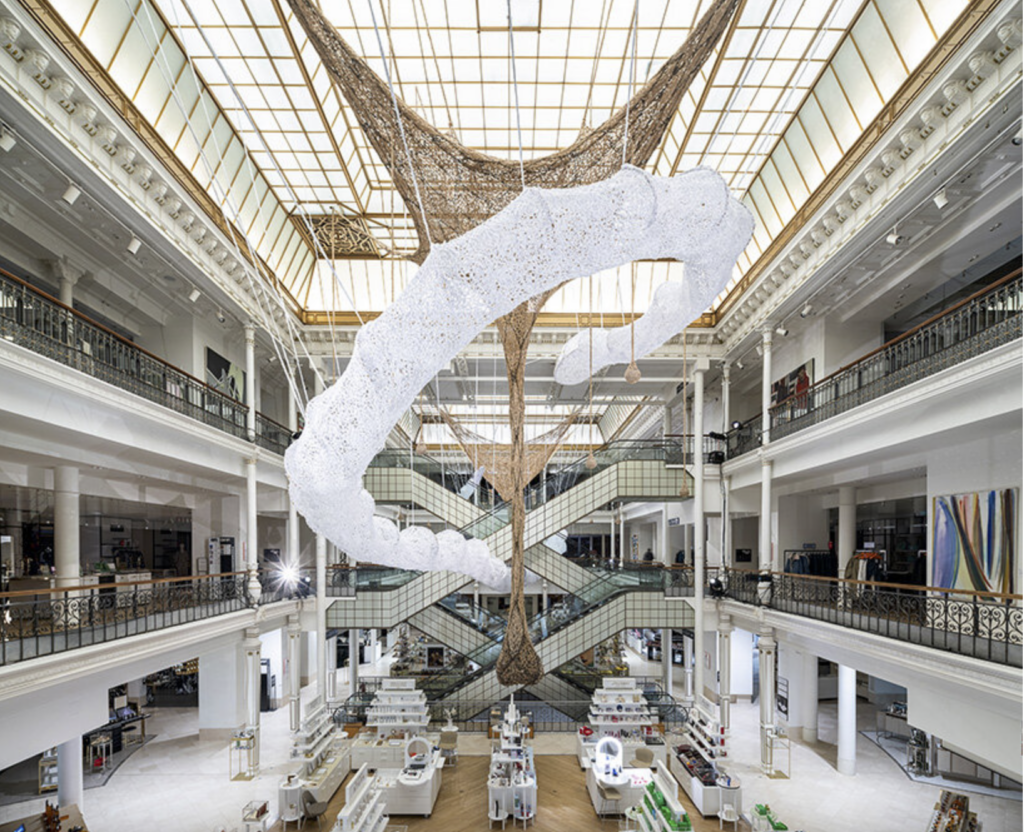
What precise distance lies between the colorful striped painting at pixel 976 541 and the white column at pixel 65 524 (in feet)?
40.8

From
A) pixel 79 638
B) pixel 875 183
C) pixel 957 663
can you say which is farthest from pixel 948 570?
pixel 79 638

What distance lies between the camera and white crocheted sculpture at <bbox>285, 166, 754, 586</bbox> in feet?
8.38

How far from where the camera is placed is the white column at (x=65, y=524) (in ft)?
34.6

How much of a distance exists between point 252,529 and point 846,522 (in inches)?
473

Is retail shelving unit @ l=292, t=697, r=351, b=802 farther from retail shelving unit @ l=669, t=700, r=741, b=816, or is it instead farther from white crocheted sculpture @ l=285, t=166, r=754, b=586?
white crocheted sculpture @ l=285, t=166, r=754, b=586

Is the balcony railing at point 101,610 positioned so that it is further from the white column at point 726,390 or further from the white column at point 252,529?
the white column at point 726,390

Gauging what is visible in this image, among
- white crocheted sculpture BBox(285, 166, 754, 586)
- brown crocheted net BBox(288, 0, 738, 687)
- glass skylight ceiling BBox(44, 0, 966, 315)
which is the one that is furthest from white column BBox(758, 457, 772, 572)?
white crocheted sculpture BBox(285, 166, 754, 586)

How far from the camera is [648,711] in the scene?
1656 centimetres

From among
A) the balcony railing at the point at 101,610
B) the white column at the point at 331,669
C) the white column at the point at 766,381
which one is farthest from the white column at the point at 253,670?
the white column at the point at 766,381

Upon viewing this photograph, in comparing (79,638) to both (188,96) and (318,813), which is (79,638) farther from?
(188,96)

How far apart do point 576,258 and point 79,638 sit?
360 inches

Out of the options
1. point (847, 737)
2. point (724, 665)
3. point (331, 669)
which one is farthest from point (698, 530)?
point (331, 669)

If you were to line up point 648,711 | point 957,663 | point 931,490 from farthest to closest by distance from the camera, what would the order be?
1. point 648,711
2. point 931,490
3. point 957,663

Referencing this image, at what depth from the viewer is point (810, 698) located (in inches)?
666
